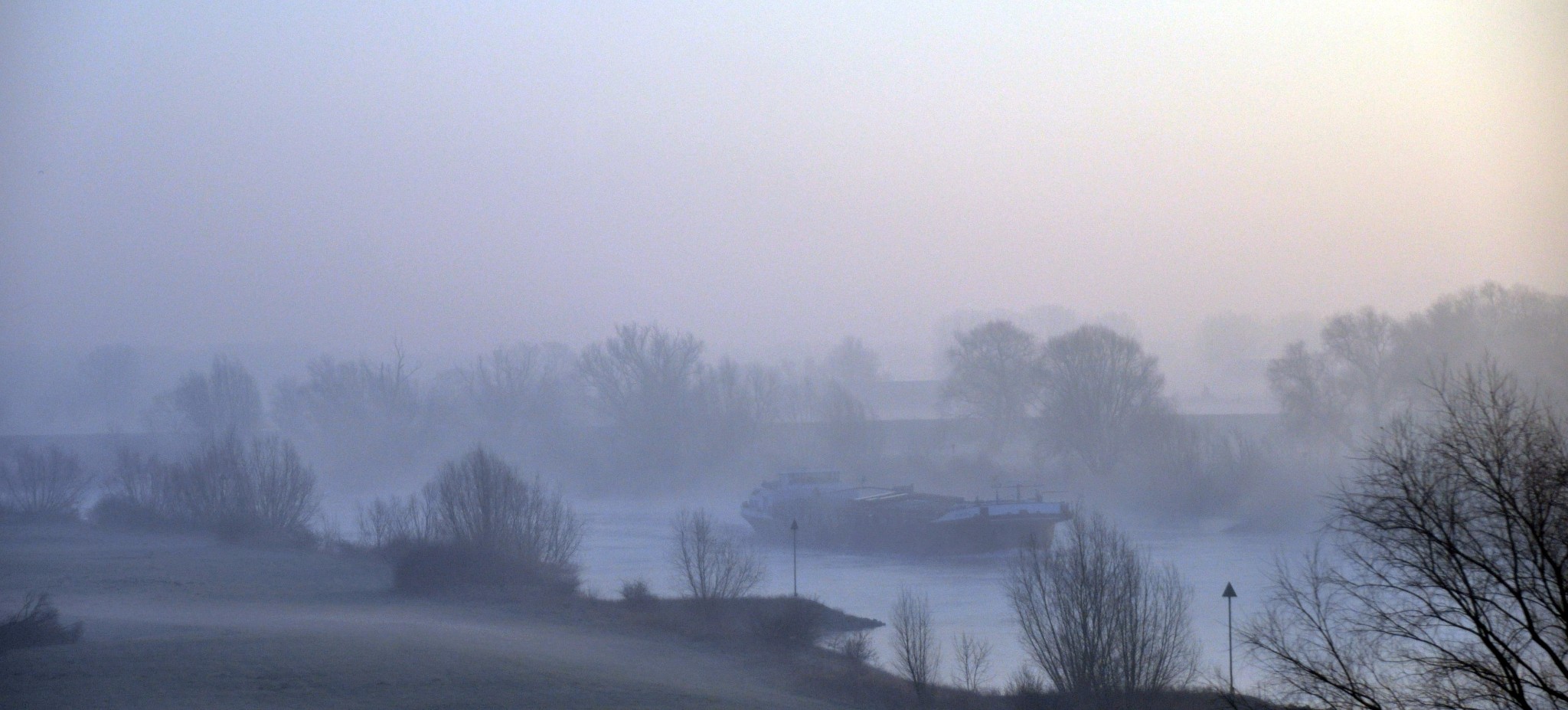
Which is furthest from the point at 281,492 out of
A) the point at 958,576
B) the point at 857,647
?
the point at 857,647

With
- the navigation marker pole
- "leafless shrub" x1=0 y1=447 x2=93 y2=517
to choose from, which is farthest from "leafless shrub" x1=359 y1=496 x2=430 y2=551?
the navigation marker pole

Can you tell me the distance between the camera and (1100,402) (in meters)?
48.2

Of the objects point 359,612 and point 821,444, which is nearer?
point 359,612

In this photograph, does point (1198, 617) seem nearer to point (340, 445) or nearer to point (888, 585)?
point (888, 585)

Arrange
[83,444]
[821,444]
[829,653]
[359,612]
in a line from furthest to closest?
[83,444], [821,444], [359,612], [829,653]

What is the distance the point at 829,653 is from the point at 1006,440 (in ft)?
113

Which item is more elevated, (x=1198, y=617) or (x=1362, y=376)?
(x=1362, y=376)

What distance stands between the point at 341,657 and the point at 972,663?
34.0ft

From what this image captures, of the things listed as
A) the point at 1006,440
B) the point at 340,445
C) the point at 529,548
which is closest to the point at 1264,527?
the point at 1006,440

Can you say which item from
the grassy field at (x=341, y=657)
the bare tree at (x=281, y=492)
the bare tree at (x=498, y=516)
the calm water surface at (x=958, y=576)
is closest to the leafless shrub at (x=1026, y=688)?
the calm water surface at (x=958, y=576)

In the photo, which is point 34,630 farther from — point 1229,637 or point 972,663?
point 1229,637

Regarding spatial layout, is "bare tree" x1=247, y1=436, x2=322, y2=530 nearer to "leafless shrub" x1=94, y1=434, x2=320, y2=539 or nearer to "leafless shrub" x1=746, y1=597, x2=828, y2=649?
"leafless shrub" x1=94, y1=434, x2=320, y2=539

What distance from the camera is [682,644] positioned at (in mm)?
20953

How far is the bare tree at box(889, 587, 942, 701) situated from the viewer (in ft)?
57.5
